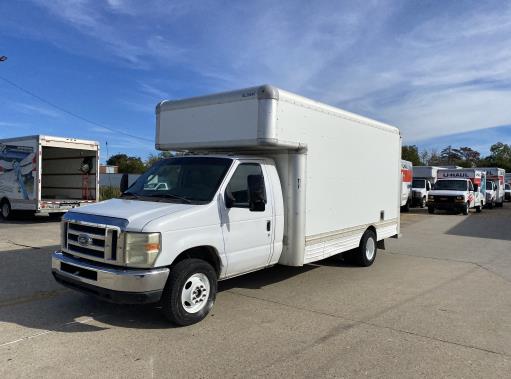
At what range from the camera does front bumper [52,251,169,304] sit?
4.95 meters

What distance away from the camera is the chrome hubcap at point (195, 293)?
5.43m

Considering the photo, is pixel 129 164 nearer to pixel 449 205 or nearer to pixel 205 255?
pixel 449 205

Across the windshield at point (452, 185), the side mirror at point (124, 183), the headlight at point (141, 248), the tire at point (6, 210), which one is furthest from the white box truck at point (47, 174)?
the windshield at point (452, 185)

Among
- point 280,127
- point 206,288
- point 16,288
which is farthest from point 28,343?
point 280,127

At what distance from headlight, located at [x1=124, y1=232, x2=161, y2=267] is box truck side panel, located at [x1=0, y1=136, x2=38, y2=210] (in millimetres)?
12824

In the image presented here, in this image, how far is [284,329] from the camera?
5453 millimetres

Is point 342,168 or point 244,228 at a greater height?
point 342,168

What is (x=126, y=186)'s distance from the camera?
7316 mm

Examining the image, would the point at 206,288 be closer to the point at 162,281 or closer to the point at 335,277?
the point at 162,281

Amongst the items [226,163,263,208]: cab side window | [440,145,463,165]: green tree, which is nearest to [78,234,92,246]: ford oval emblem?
[226,163,263,208]: cab side window

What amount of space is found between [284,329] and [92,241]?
247 cm

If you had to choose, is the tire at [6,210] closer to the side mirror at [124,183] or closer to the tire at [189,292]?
the side mirror at [124,183]

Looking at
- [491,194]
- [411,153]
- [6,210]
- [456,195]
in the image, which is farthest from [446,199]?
[411,153]

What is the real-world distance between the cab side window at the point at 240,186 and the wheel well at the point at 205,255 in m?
0.67
